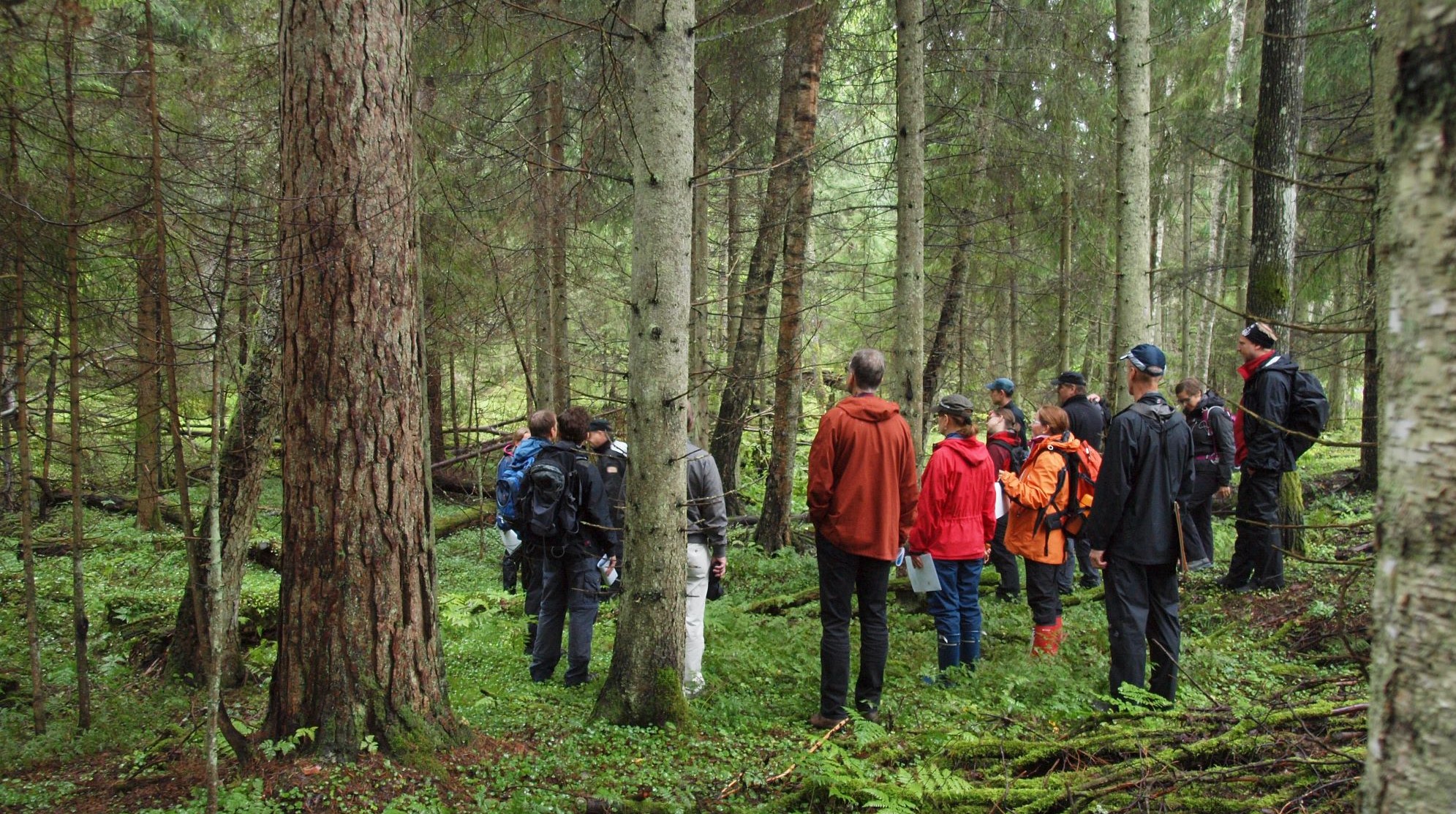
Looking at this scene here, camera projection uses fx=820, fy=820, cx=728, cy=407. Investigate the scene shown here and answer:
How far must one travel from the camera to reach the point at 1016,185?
12070mm

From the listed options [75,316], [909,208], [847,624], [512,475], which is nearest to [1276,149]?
[909,208]

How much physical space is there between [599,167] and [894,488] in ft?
26.9

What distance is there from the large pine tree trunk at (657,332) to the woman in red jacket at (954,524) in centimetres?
232

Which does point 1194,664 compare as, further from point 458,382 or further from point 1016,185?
point 458,382

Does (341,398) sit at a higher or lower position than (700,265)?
lower

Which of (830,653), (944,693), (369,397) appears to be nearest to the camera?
(369,397)

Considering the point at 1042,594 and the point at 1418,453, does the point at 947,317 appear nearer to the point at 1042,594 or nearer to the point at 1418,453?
the point at 1042,594

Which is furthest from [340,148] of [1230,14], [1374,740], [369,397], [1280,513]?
[1230,14]

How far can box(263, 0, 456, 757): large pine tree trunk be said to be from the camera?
13.7 feet

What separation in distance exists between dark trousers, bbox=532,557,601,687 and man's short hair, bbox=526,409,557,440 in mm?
1217

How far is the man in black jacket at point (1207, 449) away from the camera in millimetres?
7578

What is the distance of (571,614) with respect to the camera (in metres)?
6.34

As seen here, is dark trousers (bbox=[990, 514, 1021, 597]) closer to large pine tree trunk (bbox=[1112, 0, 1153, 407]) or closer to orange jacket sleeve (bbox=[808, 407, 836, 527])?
large pine tree trunk (bbox=[1112, 0, 1153, 407])

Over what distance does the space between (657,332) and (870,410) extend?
1549 mm
